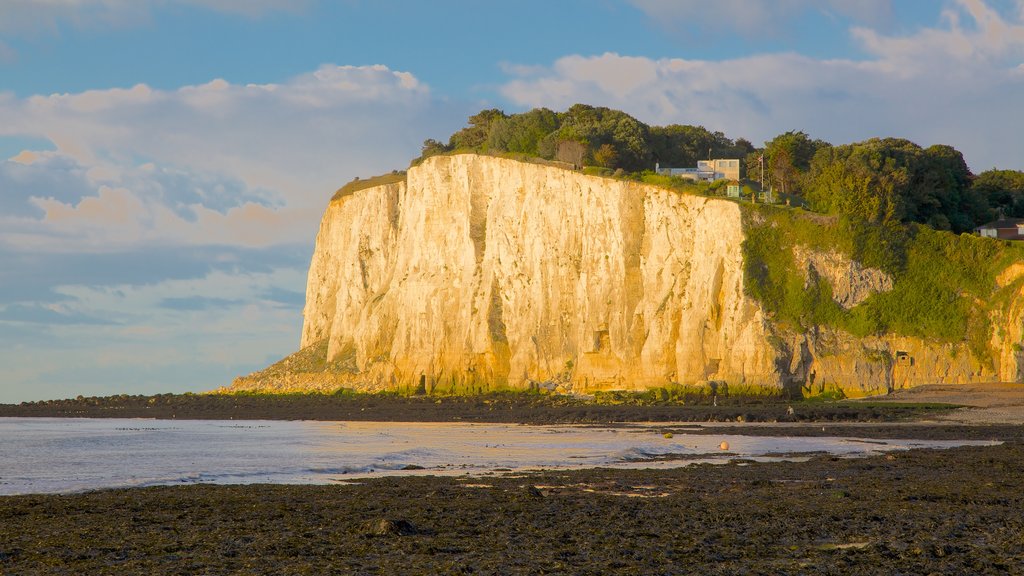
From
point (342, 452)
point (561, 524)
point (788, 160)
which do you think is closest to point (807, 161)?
point (788, 160)

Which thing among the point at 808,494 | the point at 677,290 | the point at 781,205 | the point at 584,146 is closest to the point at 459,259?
the point at 584,146

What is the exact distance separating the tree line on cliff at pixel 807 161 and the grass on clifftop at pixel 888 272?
2.01 meters

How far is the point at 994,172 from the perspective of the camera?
74.5 metres

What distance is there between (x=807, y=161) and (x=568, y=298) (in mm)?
20580

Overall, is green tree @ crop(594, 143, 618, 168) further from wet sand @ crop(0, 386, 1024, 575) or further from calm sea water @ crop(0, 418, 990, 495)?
wet sand @ crop(0, 386, 1024, 575)

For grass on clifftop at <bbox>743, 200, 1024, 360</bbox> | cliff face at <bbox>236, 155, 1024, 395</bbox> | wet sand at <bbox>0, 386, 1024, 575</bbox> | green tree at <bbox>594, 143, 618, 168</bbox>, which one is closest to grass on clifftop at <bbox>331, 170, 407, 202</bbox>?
cliff face at <bbox>236, 155, 1024, 395</bbox>

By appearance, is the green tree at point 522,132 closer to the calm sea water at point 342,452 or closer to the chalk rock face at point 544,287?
the chalk rock face at point 544,287

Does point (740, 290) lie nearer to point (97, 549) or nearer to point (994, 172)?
point (994, 172)

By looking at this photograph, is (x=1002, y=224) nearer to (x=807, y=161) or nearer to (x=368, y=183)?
(x=807, y=161)

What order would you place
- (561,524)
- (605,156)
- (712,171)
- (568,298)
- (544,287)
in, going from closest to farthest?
(561,524) < (568,298) < (544,287) < (605,156) < (712,171)

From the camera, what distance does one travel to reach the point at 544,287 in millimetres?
59250

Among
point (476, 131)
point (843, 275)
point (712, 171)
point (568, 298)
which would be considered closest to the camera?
point (843, 275)

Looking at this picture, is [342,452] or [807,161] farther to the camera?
[807,161]

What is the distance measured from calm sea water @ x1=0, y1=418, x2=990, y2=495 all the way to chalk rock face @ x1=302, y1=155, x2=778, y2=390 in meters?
15.5
